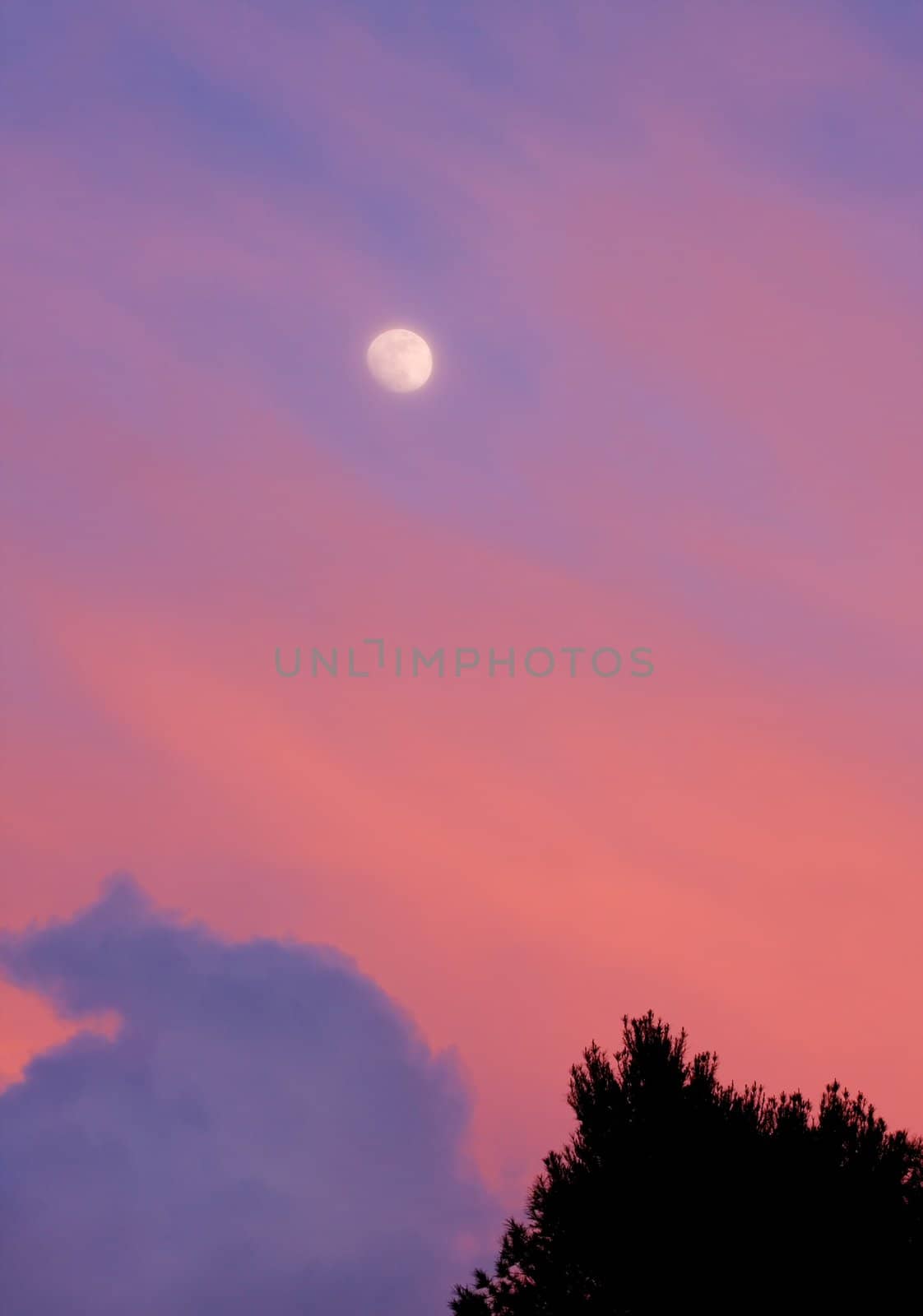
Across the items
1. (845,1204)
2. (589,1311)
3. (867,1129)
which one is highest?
(867,1129)

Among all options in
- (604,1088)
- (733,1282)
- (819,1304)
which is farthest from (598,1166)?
(819,1304)

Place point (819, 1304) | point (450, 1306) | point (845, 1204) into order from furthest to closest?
1. point (450, 1306)
2. point (845, 1204)
3. point (819, 1304)

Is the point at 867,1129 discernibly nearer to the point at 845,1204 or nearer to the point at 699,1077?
the point at 845,1204

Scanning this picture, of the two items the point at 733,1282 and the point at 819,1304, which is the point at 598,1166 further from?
the point at 819,1304

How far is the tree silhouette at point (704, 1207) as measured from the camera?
68.9ft

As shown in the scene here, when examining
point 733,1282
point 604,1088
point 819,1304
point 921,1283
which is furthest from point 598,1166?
point 921,1283

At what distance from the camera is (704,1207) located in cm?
2194

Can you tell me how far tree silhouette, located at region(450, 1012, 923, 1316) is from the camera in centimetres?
2102

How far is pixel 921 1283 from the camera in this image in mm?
21000

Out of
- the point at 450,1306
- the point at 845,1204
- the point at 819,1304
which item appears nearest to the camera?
the point at 819,1304

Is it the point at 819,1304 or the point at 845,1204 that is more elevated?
the point at 845,1204

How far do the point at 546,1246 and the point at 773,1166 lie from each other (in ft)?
17.1

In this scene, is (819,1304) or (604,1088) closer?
(819,1304)

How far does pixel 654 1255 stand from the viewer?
2159 centimetres
